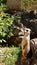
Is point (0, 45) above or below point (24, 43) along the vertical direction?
below

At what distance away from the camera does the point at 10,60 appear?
4.71 meters

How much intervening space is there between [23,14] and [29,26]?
99cm

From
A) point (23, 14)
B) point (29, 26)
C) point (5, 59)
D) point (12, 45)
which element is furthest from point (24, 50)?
point (23, 14)

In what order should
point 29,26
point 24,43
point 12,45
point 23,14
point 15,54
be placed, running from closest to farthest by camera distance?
1. point 24,43
2. point 15,54
3. point 12,45
4. point 29,26
5. point 23,14

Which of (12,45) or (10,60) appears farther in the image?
(12,45)

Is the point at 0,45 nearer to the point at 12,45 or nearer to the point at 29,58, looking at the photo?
the point at 12,45

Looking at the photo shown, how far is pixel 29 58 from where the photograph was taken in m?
4.61

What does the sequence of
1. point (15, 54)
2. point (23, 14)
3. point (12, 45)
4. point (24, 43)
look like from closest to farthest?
point (24, 43), point (15, 54), point (12, 45), point (23, 14)

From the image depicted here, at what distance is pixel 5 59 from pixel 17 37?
1026 mm

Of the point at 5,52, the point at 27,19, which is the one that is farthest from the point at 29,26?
the point at 5,52

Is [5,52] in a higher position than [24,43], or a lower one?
lower

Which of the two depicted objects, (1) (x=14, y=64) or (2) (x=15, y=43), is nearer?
(1) (x=14, y=64)

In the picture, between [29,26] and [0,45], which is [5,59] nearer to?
[0,45]

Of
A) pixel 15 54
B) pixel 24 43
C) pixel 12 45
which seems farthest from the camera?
pixel 12 45
